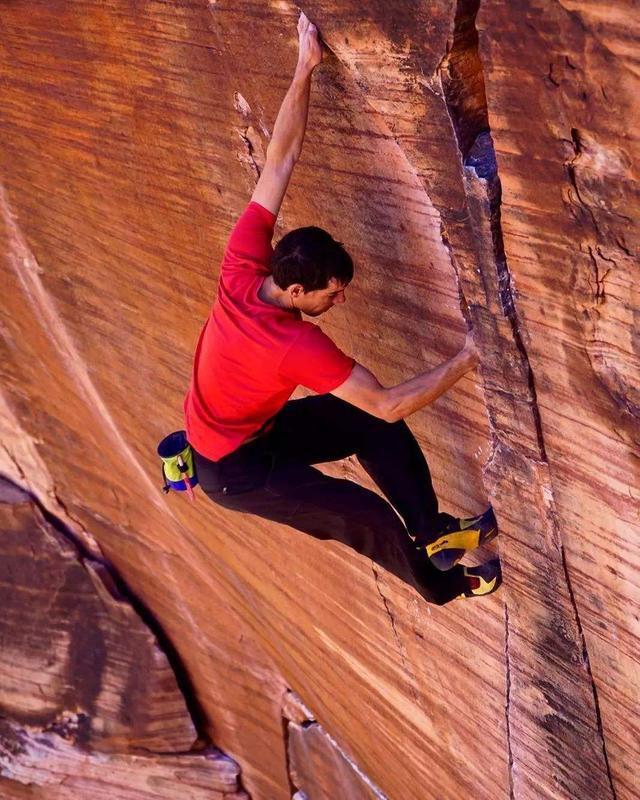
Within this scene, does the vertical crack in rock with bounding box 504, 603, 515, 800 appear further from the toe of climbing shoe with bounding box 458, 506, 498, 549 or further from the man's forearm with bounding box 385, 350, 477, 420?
the man's forearm with bounding box 385, 350, 477, 420

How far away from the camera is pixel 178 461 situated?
4.12 meters

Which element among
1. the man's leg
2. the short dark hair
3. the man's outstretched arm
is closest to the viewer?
the short dark hair

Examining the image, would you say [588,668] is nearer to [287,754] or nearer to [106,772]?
[287,754]

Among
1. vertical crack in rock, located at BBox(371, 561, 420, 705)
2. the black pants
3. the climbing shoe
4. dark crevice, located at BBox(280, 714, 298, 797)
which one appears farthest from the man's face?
dark crevice, located at BBox(280, 714, 298, 797)

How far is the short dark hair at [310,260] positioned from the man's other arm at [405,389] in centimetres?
28

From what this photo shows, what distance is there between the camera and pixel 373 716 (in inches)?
247

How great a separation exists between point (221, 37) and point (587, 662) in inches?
97.4

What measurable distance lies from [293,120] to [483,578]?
176 cm

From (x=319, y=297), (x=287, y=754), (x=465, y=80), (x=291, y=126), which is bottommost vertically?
(x=287, y=754)

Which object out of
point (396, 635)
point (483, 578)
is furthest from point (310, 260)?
point (396, 635)

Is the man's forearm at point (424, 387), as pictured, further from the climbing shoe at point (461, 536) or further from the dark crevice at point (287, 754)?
the dark crevice at point (287, 754)

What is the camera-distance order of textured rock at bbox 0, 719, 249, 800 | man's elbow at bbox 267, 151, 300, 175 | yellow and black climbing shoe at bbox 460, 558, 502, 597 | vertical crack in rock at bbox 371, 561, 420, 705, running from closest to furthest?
man's elbow at bbox 267, 151, 300, 175 < yellow and black climbing shoe at bbox 460, 558, 502, 597 < vertical crack in rock at bbox 371, 561, 420, 705 < textured rock at bbox 0, 719, 249, 800

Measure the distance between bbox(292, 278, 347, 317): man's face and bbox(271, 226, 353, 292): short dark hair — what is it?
0.05 ft

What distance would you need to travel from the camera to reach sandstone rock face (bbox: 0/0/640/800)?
2.82 metres
